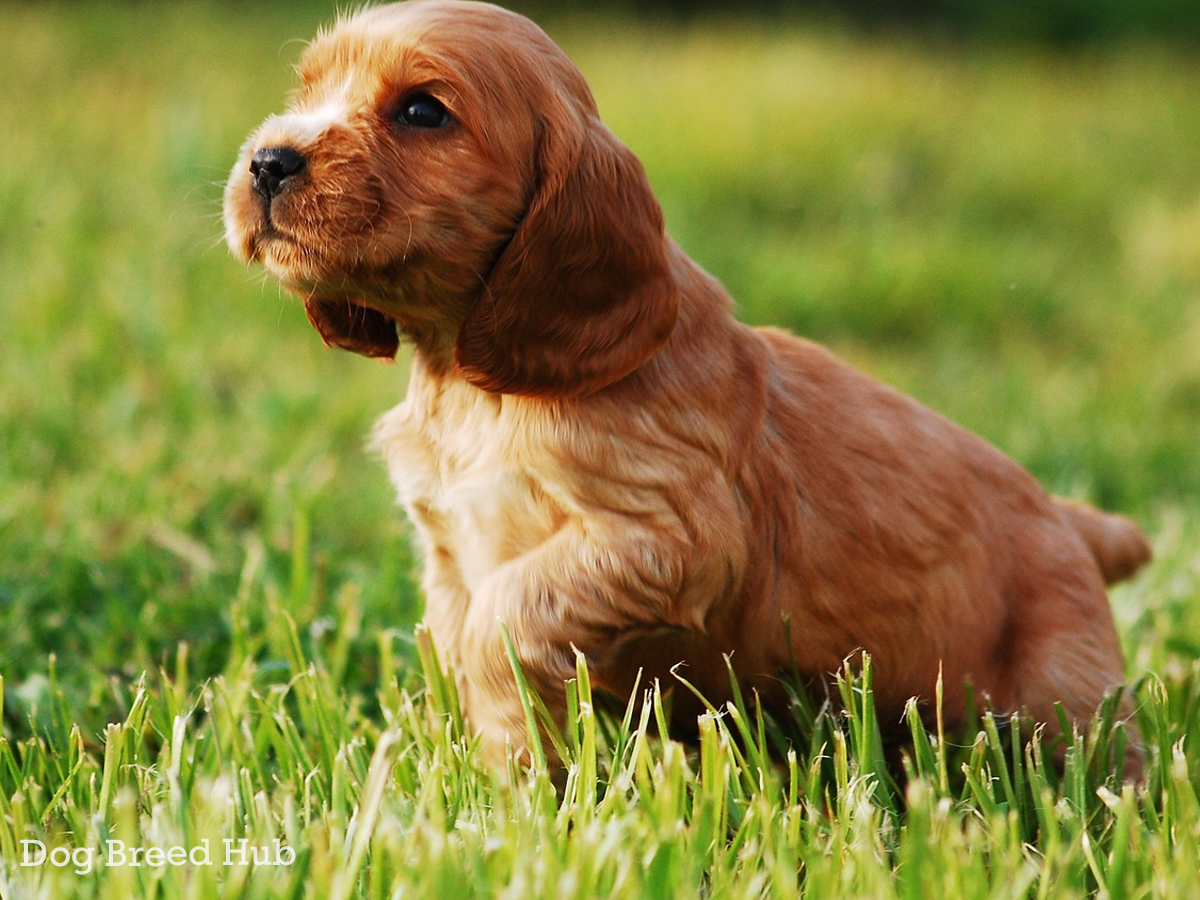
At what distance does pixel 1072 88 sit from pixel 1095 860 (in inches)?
424

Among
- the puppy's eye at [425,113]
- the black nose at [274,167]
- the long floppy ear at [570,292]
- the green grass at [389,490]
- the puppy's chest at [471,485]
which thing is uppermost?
the puppy's eye at [425,113]

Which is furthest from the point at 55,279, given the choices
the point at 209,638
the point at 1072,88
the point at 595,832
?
the point at 1072,88

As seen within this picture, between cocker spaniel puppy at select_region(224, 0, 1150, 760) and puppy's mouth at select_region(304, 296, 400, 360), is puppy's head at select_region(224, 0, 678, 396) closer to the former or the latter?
cocker spaniel puppy at select_region(224, 0, 1150, 760)

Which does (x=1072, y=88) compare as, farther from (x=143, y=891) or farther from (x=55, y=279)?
(x=143, y=891)

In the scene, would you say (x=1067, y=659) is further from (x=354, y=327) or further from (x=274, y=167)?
(x=274, y=167)

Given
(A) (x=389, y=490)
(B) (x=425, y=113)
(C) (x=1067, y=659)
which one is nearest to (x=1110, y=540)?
(C) (x=1067, y=659)

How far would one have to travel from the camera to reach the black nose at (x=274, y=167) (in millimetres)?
2357

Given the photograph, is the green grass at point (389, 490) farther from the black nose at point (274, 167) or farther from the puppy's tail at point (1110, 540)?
the black nose at point (274, 167)

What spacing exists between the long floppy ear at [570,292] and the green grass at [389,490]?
559 mm

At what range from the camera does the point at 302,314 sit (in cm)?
596

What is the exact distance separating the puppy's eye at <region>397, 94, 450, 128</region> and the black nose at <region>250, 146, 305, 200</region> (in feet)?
0.63

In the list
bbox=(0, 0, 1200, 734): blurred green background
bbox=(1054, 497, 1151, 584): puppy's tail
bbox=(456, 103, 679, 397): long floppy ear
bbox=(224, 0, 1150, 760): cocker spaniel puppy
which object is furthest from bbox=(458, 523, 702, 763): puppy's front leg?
bbox=(1054, 497, 1151, 584): puppy's tail

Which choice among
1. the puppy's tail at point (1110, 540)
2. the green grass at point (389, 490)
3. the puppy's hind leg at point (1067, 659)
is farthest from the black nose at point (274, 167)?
the puppy's tail at point (1110, 540)

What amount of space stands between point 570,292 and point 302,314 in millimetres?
3723
